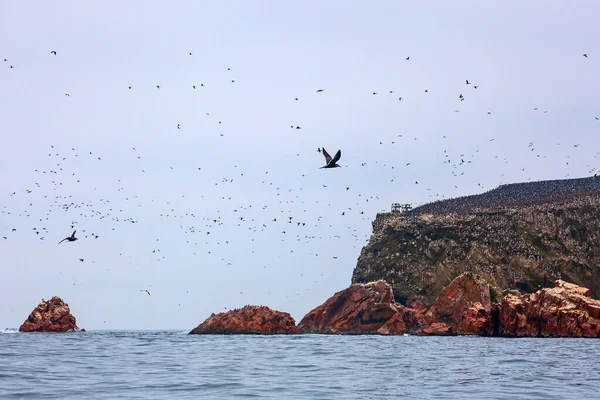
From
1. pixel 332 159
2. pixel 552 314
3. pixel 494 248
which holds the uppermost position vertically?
pixel 494 248

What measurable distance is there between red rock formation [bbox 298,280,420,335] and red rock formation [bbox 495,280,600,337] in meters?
22.3

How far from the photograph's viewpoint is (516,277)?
141 metres

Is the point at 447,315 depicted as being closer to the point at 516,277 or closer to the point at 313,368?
the point at 516,277

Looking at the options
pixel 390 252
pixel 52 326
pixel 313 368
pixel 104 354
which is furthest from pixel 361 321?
pixel 313 368

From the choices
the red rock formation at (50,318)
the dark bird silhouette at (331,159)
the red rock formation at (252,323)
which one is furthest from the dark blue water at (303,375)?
the red rock formation at (50,318)

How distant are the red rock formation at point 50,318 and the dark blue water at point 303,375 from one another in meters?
73.1

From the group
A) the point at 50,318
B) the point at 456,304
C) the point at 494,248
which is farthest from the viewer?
the point at 494,248

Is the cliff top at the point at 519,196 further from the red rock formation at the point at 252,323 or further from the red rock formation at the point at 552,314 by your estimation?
the red rock formation at the point at 552,314

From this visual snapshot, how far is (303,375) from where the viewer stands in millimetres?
43469

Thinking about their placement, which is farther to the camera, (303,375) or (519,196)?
(519,196)

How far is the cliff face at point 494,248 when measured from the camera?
465 feet

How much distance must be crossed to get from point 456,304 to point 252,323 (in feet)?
101

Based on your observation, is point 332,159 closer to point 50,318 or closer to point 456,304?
point 456,304

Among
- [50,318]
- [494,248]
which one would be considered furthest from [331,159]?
[494,248]
